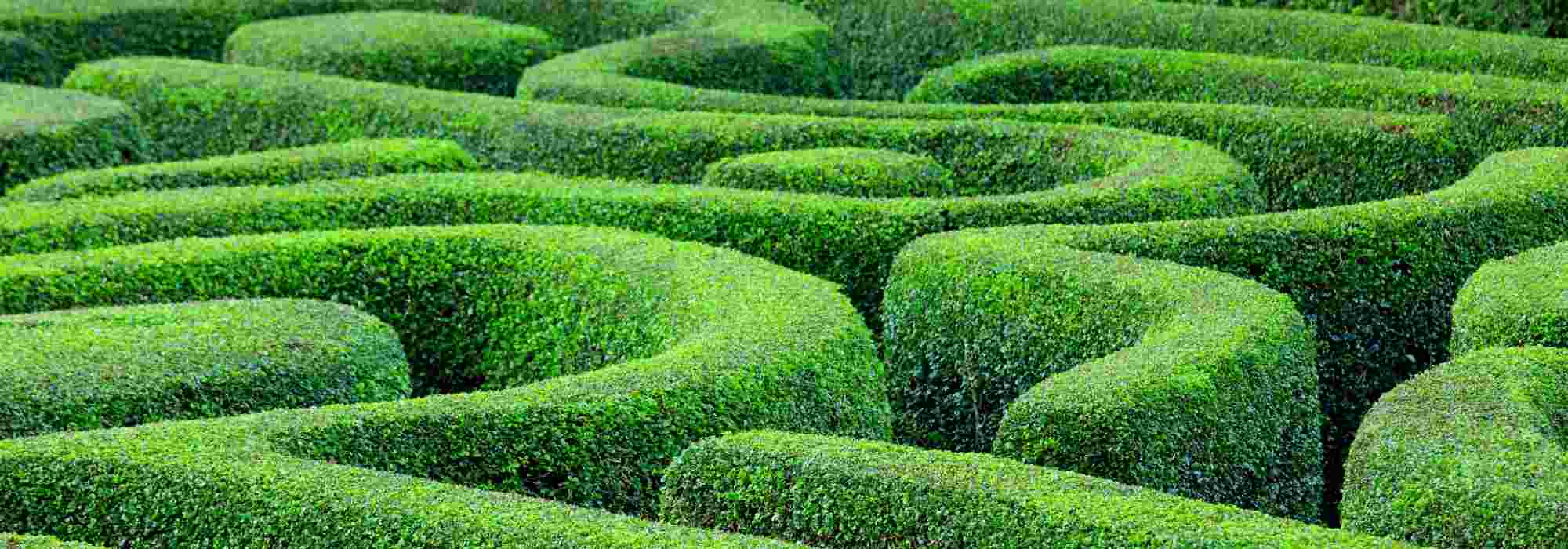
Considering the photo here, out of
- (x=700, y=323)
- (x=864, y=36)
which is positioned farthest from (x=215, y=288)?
(x=864, y=36)

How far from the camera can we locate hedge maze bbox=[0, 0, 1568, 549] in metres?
9.21

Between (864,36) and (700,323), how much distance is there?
11.9 meters

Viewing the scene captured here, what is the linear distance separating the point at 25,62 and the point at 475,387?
40.2ft

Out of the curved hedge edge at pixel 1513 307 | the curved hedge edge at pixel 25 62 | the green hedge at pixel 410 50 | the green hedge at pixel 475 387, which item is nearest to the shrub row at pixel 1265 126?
the green hedge at pixel 410 50

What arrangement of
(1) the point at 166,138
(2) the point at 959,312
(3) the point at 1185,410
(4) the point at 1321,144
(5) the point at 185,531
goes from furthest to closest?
(1) the point at 166,138 → (4) the point at 1321,144 → (2) the point at 959,312 → (3) the point at 1185,410 → (5) the point at 185,531

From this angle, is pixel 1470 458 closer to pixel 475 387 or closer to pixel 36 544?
pixel 36 544

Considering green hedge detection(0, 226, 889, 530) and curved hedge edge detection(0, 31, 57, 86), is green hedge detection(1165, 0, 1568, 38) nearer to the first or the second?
green hedge detection(0, 226, 889, 530)

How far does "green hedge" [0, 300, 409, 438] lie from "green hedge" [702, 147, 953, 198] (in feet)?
13.6

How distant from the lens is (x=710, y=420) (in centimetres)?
1028

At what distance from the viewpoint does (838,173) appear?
1578 cm

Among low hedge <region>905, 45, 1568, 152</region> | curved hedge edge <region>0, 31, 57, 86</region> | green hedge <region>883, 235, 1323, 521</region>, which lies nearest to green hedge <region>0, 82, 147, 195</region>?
curved hedge edge <region>0, 31, 57, 86</region>

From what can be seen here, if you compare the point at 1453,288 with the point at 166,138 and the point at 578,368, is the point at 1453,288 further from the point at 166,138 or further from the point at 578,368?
the point at 166,138

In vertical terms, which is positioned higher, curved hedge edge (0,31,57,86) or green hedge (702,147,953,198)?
green hedge (702,147,953,198)

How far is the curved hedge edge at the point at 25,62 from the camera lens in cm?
2322
